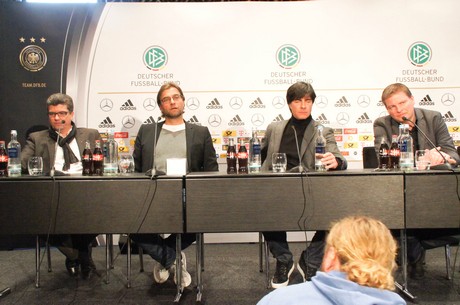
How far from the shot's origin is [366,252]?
3.33ft

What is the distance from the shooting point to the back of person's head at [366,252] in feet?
3.22

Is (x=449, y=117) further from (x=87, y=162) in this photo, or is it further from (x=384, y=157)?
(x=87, y=162)

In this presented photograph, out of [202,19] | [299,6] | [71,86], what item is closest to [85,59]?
[71,86]

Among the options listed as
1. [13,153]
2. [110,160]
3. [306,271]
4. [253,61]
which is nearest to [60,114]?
[13,153]

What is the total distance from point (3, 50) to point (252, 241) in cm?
305

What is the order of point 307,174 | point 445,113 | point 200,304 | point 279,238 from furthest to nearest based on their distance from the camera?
point 445,113 < point 279,238 < point 200,304 < point 307,174

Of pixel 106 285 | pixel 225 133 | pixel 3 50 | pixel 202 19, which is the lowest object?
pixel 106 285

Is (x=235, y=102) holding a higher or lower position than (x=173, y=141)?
higher

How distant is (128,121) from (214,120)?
32.5 inches

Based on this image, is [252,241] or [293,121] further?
[252,241]

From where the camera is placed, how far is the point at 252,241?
442 centimetres

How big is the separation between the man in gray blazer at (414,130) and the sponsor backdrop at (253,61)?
105cm

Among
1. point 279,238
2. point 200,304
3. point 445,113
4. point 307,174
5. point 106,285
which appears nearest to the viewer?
point 307,174

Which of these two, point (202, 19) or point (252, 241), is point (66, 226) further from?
point (202, 19)
